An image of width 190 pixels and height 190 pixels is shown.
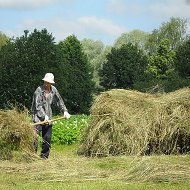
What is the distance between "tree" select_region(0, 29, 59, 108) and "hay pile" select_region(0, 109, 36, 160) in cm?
2564

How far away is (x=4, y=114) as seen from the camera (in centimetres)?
1154

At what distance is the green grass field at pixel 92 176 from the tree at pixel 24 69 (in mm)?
27068

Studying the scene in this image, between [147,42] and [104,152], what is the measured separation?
6249 cm

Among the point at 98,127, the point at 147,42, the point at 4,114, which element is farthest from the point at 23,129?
the point at 147,42

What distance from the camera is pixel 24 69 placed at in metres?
37.7

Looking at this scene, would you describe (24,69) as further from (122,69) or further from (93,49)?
(93,49)

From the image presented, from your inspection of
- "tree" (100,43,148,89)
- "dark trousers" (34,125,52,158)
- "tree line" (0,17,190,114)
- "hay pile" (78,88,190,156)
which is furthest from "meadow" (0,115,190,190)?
"tree" (100,43,148,89)

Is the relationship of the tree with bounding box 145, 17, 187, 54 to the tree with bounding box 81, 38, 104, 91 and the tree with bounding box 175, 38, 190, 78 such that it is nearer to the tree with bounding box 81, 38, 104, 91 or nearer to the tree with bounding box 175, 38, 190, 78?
the tree with bounding box 81, 38, 104, 91

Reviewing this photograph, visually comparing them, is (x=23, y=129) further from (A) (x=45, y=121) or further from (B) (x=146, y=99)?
(B) (x=146, y=99)

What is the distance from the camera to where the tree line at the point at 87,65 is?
37.8m

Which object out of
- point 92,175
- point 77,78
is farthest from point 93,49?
point 92,175

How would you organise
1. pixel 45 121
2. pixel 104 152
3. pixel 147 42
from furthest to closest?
pixel 147 42, pixel 104 152, pixel 45 121

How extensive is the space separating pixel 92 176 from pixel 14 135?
254 centimetres

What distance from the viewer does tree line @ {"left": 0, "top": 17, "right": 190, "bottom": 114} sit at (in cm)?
3775
